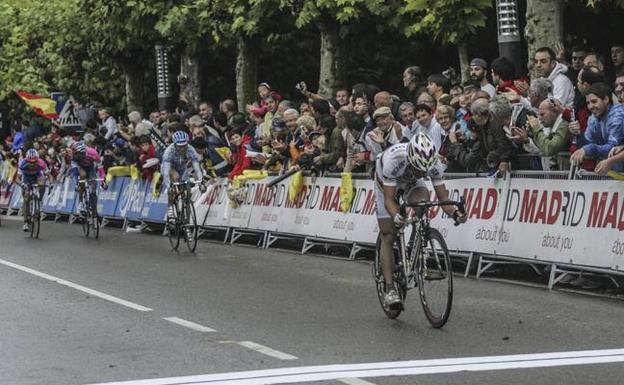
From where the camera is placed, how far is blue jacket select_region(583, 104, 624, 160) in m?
13.3

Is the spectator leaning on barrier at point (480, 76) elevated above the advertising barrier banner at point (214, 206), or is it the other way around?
the spectator leaning on barrier at point (480, 76)

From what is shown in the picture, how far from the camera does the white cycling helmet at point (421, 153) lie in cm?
1077

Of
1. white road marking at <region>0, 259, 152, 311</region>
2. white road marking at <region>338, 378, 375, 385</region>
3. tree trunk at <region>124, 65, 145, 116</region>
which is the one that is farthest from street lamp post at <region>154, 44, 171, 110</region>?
white road marking at <region>338, 378, 375, 385</region>

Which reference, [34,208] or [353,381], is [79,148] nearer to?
[34,208]

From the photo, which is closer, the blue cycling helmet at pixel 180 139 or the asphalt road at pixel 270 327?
the asphalt road at pixel 270 327

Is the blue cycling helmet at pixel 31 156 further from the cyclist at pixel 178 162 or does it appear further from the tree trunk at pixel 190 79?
the tree trunk at pixel 190 79

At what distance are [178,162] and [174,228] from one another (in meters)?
1.03

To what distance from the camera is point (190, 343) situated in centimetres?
1031

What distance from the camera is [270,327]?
11.2m

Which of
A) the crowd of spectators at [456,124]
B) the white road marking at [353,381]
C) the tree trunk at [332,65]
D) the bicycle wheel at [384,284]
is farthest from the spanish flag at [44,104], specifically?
the white road marking at [353,381]

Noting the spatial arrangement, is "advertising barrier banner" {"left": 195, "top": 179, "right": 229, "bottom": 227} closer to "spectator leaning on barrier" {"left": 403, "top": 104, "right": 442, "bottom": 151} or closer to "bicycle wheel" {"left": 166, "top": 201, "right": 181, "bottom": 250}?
"bicycle wheel" {"left": 166, "top": 201, "right": 181, "bottom": 250}

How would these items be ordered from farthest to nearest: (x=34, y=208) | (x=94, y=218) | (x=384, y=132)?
1. (x=34, y=208)
2. (x=94, y=218)
3. (x=384, y=132)

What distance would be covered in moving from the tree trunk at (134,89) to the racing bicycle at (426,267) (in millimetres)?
26131

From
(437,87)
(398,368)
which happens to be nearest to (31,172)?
(437,87)
